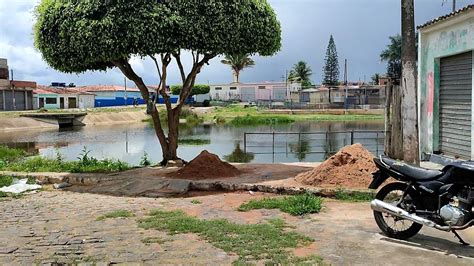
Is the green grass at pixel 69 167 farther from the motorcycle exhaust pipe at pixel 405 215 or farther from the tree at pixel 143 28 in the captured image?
the motorcycle exhaust pipe at pixel 405 215

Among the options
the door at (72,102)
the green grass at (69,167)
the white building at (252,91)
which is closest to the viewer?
the green grass at (69,167)

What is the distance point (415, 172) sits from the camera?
19.9 ft

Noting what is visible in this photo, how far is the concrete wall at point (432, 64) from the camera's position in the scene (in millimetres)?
11719

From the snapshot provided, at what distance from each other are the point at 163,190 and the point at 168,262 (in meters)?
5.16

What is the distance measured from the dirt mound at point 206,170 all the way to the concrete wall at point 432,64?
5330 mm

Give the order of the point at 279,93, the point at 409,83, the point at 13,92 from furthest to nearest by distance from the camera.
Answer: the point at 279,93 < the point at 13,92 < the point at 409,83

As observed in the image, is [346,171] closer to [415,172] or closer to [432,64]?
[415,172]

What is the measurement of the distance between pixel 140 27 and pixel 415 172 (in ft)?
23.5

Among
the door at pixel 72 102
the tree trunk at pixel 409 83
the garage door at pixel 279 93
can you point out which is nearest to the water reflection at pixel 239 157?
the tree trunk at pixel 409 83

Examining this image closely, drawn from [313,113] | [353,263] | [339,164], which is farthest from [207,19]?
[313,113]

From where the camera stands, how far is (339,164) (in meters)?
10.1

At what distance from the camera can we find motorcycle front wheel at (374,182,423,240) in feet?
20.1

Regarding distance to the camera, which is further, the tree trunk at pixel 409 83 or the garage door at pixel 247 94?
the garage door at pixel 247 94

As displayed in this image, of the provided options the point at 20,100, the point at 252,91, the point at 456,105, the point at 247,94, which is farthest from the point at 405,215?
the point at 247,94
